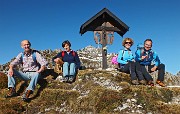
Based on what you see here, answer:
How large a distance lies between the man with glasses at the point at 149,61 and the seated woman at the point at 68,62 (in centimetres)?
307

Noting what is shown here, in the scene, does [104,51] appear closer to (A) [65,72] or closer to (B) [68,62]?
(B) [68,62]

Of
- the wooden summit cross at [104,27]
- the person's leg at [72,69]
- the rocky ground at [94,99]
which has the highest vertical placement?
the wooden summit cross at [104,27]

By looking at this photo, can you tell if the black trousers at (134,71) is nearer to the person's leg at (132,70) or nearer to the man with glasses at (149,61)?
the person's leg at (132,70)

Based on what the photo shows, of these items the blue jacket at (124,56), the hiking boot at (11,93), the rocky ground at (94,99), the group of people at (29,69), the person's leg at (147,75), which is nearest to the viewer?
the rocky ground at (94,99)

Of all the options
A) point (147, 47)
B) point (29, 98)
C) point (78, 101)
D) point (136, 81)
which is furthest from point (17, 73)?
point (147, 47)

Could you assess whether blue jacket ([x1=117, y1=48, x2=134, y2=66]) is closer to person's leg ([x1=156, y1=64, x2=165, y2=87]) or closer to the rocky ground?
the rocky ground

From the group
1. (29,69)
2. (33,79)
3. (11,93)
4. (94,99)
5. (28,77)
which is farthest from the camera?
(29,69)

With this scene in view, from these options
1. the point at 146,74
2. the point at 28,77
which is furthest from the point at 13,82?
the point at 146,74

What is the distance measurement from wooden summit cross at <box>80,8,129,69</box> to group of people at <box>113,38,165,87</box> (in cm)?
285

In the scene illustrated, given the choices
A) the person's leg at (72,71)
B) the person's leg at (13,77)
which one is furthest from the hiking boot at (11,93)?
the person's leg at (72,71)

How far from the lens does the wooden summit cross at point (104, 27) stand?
15.9m

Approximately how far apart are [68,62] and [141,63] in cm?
361

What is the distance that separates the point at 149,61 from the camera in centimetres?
1265

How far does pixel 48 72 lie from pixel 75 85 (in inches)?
92.8
